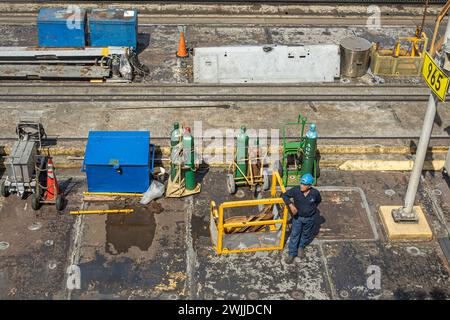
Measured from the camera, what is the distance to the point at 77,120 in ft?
41.1

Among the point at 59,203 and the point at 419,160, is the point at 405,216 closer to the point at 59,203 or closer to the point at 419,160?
the point at 419,160

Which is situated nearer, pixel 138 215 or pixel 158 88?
pixel 138 215

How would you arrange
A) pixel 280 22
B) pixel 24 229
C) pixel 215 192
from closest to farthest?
pixel 24 229 → pixel 215 192 → pixel 280 22

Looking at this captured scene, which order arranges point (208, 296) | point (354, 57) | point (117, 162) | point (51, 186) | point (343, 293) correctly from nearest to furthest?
point (208, 296)
point (343, 293)
point (117, 162)
point (51, 186)
point (354, 57)

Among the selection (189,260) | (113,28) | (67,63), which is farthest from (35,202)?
(113,28)

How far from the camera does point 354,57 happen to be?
47.0 ft

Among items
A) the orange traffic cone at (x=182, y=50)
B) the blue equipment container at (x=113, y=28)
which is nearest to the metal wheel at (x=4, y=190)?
the blue equipment container at (x=113, y=28)

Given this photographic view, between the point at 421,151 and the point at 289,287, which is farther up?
the point at 421,151

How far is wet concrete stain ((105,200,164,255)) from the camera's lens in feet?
31.8

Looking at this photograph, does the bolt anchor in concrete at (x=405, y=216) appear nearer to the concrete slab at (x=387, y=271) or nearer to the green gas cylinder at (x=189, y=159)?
the concrete slab at (x=387, y=271)

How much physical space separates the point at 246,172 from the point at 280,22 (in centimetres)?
824

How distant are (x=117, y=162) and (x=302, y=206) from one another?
11.6ft

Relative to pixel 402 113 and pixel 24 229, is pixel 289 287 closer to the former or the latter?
pixel 24 229
